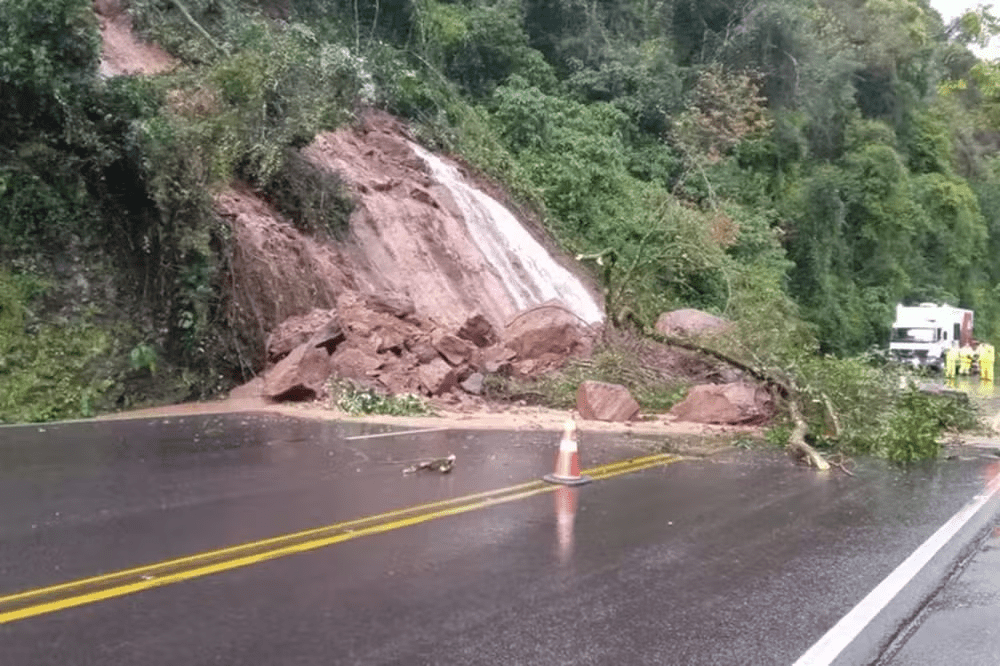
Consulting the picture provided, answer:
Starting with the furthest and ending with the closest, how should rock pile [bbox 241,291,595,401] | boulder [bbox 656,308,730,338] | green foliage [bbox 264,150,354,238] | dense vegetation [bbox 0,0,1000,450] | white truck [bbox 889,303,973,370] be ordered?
white truck [bbox 889,303,973,370] → green foliage [bbox 264,150,354,238] → boulder [bbox 656,308,730,338] → rock pile [bbox 241,291,595,401] → dense vegetation [bbox 0,0,1000,450]

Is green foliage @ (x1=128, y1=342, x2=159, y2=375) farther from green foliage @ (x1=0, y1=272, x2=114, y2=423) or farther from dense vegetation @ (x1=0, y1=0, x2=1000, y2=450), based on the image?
green foliage @ (x1=0, y1=272, x2=114, y2=423)

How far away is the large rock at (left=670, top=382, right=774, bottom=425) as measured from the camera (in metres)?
15.3

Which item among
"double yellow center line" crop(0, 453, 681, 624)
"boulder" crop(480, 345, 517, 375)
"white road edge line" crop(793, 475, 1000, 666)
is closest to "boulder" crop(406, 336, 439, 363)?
"boulder" crop(480, 345, 517, 375)

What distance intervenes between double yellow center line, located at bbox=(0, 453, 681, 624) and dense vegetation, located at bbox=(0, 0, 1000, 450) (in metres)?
6.66

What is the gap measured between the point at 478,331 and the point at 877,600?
13929 mm

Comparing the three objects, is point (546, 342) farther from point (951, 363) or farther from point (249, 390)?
point (951, 363)

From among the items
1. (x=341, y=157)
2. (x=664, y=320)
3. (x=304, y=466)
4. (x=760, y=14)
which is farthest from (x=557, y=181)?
(x=304, y=466)

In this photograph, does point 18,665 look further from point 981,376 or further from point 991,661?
point 981,376

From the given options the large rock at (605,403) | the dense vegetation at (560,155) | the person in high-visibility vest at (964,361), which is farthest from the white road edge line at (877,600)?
the person in high-visibility vest at (964,361)

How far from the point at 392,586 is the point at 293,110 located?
619 inches

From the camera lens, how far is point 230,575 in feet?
20.6

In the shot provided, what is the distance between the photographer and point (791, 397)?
47.5ft

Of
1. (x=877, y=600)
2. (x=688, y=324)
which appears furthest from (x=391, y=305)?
(x=877, y=600)

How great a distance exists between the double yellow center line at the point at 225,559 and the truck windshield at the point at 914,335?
35.0 m
